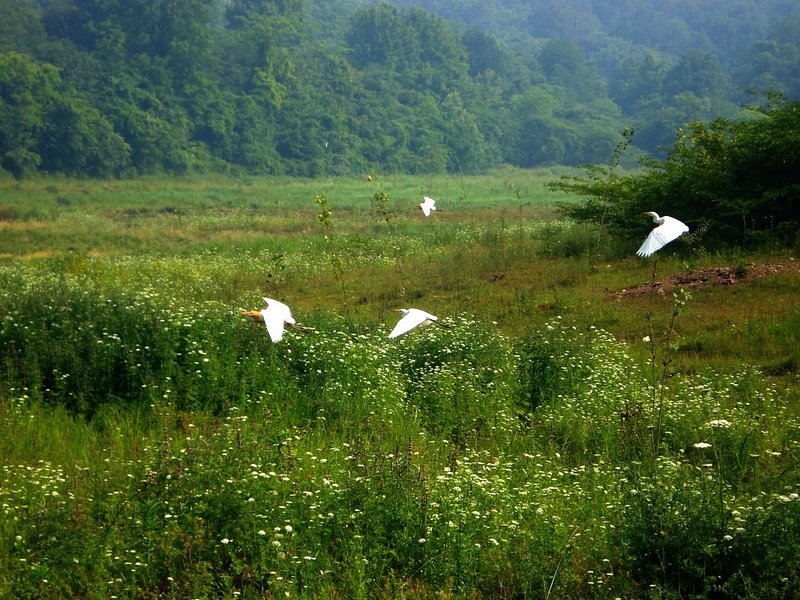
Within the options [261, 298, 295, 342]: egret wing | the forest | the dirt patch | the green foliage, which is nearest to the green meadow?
the dirt patch

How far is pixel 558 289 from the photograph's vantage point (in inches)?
501

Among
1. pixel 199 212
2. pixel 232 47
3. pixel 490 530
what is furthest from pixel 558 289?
pixel 232 47

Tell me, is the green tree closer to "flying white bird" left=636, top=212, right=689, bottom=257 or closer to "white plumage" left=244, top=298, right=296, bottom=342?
"white plumage" left=244, top=298, right=296, bottom=342

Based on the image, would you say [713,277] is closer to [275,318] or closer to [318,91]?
[275,318]

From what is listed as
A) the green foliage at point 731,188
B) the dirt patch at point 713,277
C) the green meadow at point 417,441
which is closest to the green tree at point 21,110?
the green meadow at point 417,441

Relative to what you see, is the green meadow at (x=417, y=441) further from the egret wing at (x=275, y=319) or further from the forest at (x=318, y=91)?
the forest at (x=318, y=91)

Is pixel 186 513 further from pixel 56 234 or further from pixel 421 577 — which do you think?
pixel 56 234

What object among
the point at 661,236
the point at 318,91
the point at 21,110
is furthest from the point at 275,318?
the point at 318,91

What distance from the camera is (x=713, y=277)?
1154 centimetres

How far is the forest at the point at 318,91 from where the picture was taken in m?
46.3

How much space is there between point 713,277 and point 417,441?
619 cm

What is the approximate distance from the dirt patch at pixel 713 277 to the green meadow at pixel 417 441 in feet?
0.22

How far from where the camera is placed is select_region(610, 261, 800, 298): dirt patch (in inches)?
446

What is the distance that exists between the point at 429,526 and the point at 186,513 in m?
1.23
